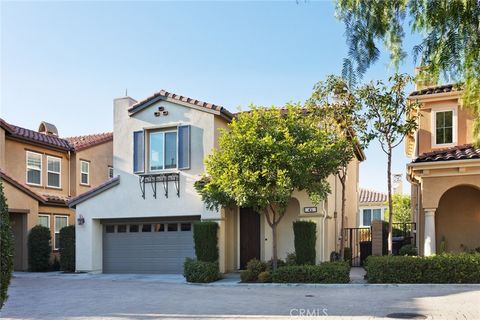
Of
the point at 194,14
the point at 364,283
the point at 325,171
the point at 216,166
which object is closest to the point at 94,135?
the point at 216,166

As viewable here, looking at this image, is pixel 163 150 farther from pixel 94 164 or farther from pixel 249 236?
pixel 94 164

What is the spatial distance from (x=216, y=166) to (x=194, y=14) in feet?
26.8

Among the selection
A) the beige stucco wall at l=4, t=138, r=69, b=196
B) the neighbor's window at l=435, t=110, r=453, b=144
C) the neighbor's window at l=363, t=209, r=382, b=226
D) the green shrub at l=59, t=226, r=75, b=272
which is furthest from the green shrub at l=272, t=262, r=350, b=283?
the neighbor's window at l=363, t=209, r=382, b=226

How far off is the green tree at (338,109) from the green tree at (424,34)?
426 inches

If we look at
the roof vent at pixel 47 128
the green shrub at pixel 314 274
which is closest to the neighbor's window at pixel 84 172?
the roof vent at pixel 47 128

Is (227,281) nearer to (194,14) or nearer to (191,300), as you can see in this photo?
(191,300)

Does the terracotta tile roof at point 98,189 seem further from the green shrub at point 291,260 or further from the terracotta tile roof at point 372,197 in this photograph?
the terracotta tile roof at point 372,197

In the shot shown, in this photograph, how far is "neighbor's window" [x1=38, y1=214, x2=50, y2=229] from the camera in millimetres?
23397

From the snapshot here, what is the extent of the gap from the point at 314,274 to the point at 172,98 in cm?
861

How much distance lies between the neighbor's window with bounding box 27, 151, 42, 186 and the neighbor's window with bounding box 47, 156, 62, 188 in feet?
1.74

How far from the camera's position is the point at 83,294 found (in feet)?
45.9

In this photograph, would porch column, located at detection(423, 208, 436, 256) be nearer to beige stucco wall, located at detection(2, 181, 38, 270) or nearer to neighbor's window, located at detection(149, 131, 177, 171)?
neighbor's window, located at detection(149, 131, 177, 171)

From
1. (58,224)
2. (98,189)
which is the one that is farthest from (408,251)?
(58,224)

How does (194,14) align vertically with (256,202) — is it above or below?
above
